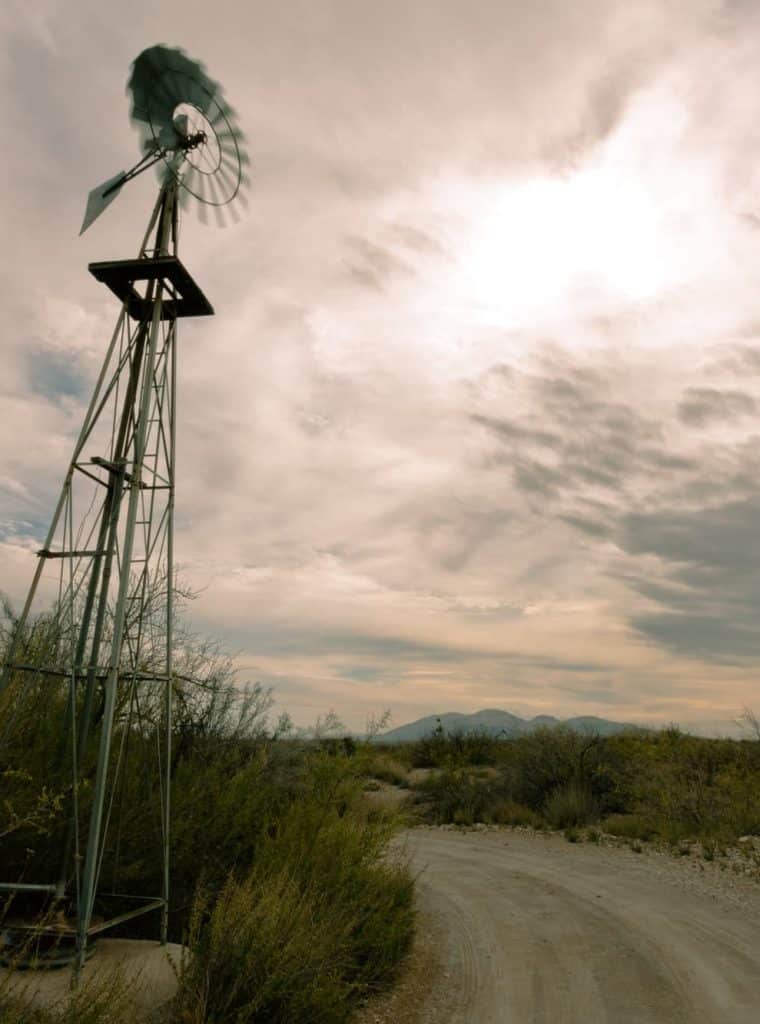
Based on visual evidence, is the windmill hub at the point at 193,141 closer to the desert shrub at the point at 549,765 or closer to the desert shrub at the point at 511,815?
the desert shrub at the point at 511,815

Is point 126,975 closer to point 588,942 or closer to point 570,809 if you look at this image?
point 588,942

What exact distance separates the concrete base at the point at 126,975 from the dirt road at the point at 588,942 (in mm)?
1996

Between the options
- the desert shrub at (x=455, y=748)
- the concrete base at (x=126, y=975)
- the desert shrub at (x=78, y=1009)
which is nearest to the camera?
the desert shrub at (x=78, y=1009)

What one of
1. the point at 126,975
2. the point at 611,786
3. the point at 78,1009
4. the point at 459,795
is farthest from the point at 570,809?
the point at 78,1009

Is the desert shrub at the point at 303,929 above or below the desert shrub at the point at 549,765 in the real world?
below

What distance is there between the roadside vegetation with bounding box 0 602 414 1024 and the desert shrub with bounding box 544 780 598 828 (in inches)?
312

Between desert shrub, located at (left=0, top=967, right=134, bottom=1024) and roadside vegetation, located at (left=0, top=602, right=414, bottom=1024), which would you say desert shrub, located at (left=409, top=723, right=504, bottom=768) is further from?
desert shrub, located at (left=0, top=967, right=134, bottom=1024)

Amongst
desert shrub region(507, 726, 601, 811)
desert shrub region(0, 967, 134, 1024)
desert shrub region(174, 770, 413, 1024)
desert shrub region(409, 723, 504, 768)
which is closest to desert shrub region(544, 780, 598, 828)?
desert shrub region(507, 726, 601, 811)

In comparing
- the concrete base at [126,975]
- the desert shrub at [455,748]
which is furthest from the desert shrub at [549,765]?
the concrete base at [126,975]

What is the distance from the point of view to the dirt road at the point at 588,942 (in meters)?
6.93

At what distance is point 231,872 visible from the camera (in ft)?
22.6

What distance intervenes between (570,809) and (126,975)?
44.2 ft

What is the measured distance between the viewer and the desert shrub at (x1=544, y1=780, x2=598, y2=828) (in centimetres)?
1733

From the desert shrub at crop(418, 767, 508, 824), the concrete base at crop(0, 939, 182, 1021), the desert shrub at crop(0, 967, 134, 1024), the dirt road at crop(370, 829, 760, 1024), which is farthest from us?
the desert shrub at crop(418, 767, 508, 824)
